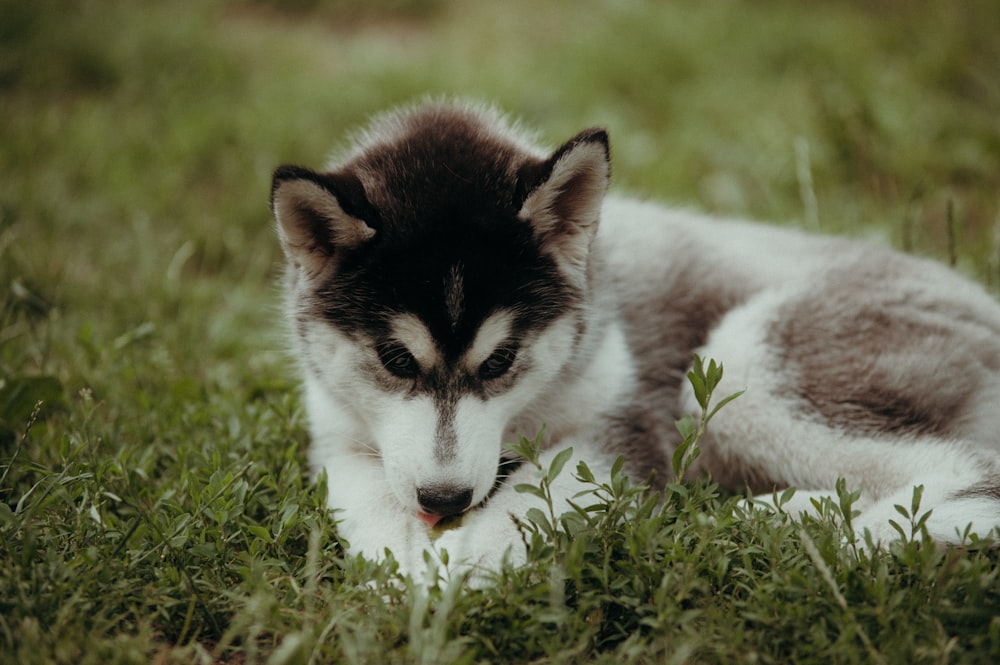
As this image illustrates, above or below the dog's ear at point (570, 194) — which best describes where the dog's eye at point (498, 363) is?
below

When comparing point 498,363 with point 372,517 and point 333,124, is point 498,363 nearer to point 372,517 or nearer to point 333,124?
point 372,517

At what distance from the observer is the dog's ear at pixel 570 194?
2.65 m

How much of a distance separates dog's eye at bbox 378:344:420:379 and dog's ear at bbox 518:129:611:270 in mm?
605

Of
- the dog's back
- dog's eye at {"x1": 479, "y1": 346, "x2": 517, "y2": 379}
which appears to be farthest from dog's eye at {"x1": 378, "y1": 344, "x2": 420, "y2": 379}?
the dog's back

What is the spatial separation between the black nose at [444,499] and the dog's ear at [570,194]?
924 mm

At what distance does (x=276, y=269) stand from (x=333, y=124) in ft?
5.31

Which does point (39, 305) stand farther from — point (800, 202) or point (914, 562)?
point (800, 202)

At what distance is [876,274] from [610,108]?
145 inches

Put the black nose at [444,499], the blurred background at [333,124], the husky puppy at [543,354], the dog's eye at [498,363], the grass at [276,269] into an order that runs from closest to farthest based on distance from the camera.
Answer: the grass at [276,269] < the black nose at [444,499] < the husky puppy at [543,354] < the dog's eye at [498,363] < the blurred background at [333,124]

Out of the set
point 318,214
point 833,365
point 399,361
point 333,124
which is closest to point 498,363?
point 399,361

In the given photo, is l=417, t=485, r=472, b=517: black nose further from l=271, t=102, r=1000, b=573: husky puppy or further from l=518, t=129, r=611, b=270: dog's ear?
l=518, t=129, r=611, b=270: dog's ear

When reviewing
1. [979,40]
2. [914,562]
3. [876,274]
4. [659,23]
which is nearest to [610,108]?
[659,23]

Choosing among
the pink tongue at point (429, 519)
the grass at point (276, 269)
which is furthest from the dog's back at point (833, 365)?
the pink tongue at point (429, 519)

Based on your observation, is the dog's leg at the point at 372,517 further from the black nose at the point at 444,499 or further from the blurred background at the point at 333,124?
the blurred background at the point at 333,124
